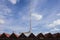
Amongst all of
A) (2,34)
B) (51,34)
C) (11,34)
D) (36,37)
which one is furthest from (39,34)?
(2,34)

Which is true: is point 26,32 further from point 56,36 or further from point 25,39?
point 56,36

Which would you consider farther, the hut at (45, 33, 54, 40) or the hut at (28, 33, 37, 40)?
the hut at (28, 33, 37, 40)

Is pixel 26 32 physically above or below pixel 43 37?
above

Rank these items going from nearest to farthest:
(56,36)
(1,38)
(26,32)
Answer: (56,36), (1,38), (26,32)

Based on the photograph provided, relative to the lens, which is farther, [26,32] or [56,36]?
[26,32]

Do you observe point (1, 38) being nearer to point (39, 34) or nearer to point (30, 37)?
point (30, 37)

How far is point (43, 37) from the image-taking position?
3869 centimetres

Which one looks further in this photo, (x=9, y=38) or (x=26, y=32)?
(x=26, y=32)

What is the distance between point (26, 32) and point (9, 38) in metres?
6.54

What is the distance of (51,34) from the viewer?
127ft

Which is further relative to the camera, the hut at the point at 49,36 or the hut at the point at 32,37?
the hut at the point at 32,37

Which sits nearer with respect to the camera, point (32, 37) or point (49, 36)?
point (49, 36)

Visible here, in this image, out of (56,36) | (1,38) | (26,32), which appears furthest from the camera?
(26,32)

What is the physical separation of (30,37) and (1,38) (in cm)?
957
